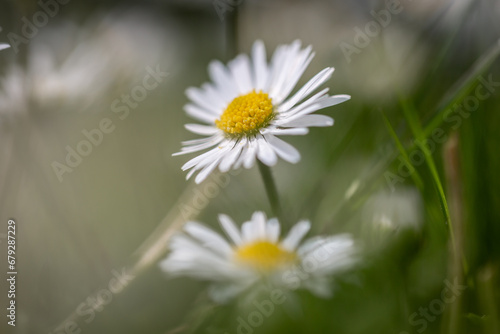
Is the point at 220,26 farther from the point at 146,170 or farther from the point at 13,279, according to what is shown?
the point at 13,279

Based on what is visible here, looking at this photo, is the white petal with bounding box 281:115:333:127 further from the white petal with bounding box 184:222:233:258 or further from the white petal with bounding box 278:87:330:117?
the white petal with bounding box 184:222:233:258

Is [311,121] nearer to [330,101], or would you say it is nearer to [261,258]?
[330,101]

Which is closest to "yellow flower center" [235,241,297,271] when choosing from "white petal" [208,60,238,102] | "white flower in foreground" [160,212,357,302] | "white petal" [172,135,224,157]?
"white flower in foreground" [160,212,357,302]

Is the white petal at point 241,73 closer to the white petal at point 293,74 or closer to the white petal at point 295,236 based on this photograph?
the white petal at point 293,74

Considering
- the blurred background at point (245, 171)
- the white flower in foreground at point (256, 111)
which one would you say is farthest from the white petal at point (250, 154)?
the blurred background at point (245, 171)

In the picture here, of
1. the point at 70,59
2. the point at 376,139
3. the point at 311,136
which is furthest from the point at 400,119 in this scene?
the point at 70,59

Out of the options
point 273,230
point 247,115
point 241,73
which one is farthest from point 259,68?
point 273,230
